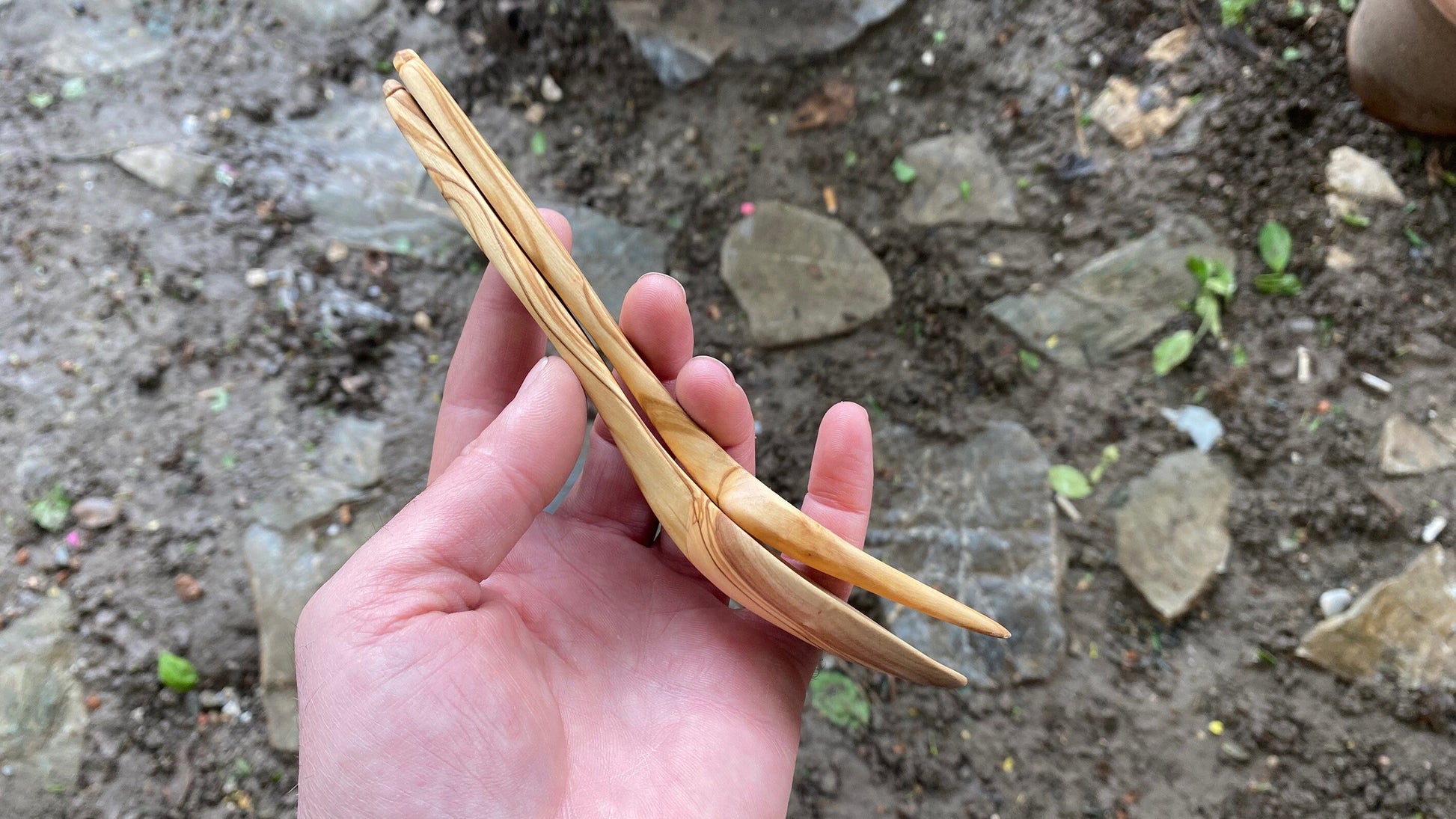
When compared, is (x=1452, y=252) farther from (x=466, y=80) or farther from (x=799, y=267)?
(x=466, y=80)

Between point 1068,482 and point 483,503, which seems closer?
point 483,503

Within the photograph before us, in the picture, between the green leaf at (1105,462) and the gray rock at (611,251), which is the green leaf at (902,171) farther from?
the green leaf at (1105,462)

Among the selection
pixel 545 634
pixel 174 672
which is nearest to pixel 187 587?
pixel 174 672

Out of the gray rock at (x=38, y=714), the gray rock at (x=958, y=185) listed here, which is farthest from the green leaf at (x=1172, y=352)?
the gray rock at (x=38, y=714)

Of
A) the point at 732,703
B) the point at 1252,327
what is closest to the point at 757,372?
the point at 732,703

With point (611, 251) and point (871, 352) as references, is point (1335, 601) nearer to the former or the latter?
point (871, 352)

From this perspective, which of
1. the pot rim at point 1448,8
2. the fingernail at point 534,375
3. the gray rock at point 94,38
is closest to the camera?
the fingernail at point 534,375

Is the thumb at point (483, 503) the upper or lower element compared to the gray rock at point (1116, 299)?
upper

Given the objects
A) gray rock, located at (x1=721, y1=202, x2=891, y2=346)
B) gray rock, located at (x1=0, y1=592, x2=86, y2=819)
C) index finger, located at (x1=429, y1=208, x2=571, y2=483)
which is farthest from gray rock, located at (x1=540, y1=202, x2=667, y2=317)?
gray rock, located at (x1=0, y1=592, x2=86, y2=819)
